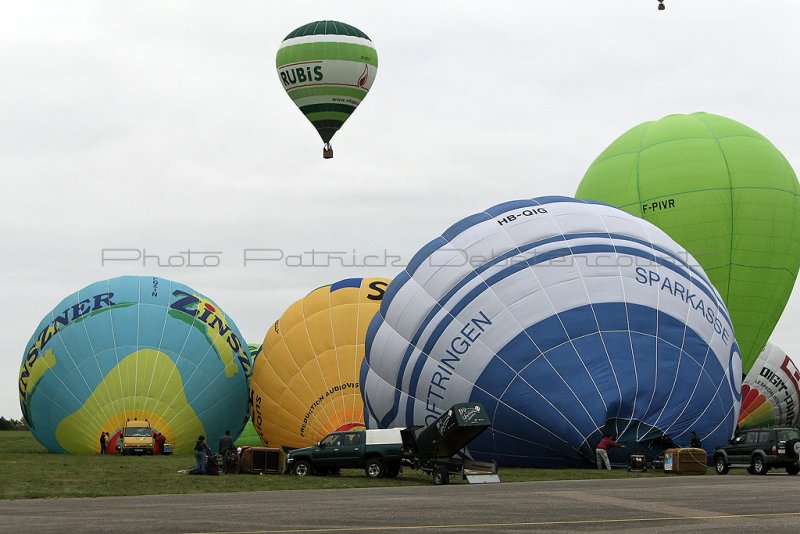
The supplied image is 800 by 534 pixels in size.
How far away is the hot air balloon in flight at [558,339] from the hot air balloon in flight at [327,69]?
1622 centimetres

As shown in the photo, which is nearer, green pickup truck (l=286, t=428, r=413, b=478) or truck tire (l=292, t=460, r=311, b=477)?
green pickup truck (l=286, t=428, r=413, b=478)

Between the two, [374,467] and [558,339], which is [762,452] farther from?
[374,467]

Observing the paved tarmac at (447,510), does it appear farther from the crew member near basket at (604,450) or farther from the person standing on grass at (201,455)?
the person standing on grass at (201,455)

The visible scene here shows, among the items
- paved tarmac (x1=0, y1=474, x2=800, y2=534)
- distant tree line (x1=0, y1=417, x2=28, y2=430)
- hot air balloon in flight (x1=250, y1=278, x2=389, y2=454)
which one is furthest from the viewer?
distant tree line (x1=0, y1=417, x2=28, y2=430)

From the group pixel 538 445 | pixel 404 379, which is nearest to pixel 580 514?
pixel 538 445

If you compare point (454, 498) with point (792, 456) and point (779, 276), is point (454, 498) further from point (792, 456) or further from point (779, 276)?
point (779, 276)

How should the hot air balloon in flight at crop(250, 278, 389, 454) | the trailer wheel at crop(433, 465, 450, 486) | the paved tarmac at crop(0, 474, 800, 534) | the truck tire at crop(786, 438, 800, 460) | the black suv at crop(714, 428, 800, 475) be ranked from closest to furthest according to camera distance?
the paved tarmac at crop(0, 474, 800, 534), the trailer wheel at crop(433, 465, 450, 486), the truck tire at crop(786, 438, 800, 460), the black suv at crop(714, 428, 800, 475), the hot air balloon in flight at crop(250, 278, 389, 454)

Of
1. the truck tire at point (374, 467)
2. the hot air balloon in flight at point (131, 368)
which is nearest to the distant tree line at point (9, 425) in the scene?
the hot air balloon in flight at point (131, 368)

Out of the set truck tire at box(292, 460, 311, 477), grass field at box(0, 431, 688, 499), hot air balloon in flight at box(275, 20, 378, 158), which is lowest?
grass field at box(0, 431, 688, 499)

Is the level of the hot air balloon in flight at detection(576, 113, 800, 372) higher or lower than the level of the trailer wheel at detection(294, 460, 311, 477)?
higher

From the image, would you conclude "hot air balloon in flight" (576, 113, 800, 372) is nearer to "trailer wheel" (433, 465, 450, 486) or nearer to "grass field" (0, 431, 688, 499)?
"grass field" (0, 431, 688, 499)

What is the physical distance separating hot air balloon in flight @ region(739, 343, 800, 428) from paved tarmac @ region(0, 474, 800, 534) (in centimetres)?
2549

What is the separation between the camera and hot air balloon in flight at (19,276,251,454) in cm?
3656

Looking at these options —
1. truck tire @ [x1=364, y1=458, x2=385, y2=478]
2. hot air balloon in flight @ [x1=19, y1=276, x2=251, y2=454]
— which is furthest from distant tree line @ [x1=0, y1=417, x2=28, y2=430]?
truck tire @ [x1=364, y1=458, x2=385, y2=478]
